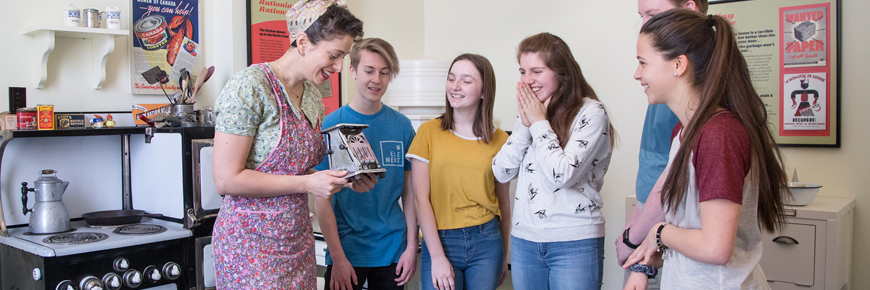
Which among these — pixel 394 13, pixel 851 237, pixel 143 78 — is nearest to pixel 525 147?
pixel 143 78

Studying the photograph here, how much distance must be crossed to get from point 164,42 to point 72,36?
0.36m

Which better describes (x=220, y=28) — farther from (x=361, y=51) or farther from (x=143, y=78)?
(x=361, y=51)

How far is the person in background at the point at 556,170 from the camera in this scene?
1.54 m

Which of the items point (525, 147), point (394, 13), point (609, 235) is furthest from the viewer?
point (394, 13)

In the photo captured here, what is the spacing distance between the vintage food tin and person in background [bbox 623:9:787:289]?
2.14 meters

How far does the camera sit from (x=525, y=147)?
5.46 feet

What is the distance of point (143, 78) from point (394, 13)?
174 centimetres

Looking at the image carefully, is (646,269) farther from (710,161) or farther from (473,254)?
(473,254)

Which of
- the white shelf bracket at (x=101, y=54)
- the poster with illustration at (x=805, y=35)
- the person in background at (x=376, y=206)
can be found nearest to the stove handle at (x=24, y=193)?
the white shelf bracket at (x=101, y=54)

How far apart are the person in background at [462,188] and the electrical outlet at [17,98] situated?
151 cm

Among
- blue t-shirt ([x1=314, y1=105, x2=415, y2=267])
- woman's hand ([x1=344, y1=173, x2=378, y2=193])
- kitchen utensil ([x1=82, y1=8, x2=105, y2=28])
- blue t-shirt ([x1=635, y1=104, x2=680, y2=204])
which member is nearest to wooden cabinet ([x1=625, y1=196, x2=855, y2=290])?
blue t-shirt ([x1=635, y1=104, x2=680, y2=204])

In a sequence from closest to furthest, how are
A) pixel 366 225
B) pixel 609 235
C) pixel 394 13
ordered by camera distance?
pixel 366 225, pixel 609 235, pixel 394 13

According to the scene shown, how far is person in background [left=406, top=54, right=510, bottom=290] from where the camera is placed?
70.0 inches

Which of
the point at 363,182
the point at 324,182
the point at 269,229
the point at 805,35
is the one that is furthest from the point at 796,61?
the point at 269,229
